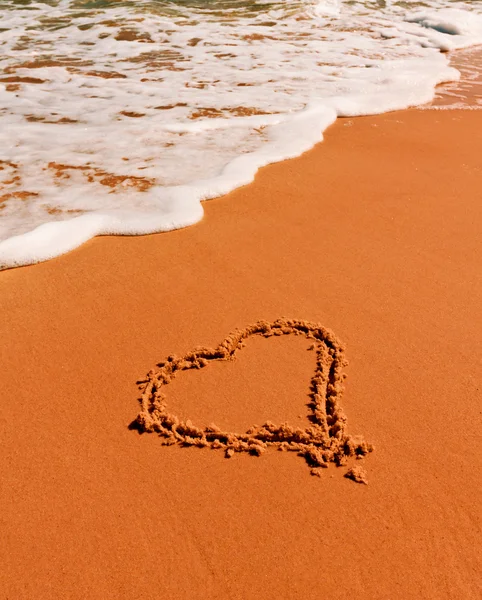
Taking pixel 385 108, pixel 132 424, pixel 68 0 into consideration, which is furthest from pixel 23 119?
pixel 68 0

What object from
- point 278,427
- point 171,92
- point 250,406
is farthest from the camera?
point 171,92

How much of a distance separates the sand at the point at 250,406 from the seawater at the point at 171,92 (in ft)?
1.35

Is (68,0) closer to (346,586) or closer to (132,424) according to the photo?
(132,424)

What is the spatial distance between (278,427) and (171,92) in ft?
14.8

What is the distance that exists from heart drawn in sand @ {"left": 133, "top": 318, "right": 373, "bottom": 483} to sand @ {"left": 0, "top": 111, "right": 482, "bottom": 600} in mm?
34

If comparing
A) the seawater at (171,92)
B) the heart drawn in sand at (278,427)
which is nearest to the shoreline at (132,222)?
the seawater at (171,92)

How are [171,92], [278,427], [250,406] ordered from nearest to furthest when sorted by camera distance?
[278,427] → [250,406] → [171,92]

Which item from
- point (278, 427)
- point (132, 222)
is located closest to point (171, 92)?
point (132, 222)

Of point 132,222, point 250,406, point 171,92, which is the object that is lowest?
point 250,406

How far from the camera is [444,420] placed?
1925 millimetres

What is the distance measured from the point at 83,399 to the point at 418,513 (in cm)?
127

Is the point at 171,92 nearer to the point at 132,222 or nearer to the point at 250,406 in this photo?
the point at 132,222

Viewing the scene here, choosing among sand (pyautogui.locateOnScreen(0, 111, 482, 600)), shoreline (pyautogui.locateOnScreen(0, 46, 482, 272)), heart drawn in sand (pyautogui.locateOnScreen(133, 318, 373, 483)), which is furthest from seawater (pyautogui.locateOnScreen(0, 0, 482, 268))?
heart drawn in sand (pyautogui.locateOnScreen(133, 318, 373, 483))

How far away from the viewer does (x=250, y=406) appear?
1999 mm
